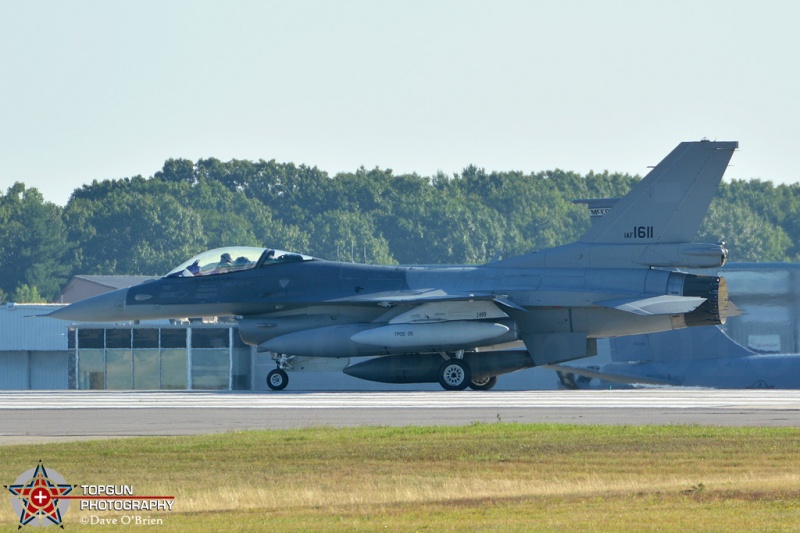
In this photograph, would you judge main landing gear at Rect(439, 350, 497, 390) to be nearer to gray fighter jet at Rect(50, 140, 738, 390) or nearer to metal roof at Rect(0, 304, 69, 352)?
gray fighter jet at Rect(50, 140, 738, 390)

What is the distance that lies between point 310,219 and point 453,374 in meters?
93.9

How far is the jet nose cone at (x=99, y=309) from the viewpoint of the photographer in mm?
28734

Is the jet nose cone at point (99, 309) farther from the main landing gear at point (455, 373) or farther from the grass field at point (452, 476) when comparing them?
the grass field at point (452, 476)

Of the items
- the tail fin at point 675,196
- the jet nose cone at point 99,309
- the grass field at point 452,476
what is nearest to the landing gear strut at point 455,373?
the tail fin at point 675,196

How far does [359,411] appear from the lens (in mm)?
20156

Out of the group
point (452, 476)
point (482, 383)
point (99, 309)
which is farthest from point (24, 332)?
point (452, 476)

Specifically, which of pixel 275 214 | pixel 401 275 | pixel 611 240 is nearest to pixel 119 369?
pixel 401 275

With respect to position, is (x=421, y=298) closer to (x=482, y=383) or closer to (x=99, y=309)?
(x=482, y=383)

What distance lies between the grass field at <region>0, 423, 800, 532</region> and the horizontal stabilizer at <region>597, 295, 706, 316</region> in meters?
8.79

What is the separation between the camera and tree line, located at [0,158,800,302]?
347ft

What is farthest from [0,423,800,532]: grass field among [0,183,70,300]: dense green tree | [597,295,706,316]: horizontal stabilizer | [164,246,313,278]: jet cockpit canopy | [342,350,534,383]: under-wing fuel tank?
[0,183,70,300]: dense green tree

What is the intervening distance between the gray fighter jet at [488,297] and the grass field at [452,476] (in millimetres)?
9661

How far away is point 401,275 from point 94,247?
277ft

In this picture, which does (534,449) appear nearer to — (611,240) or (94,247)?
(611,240)
